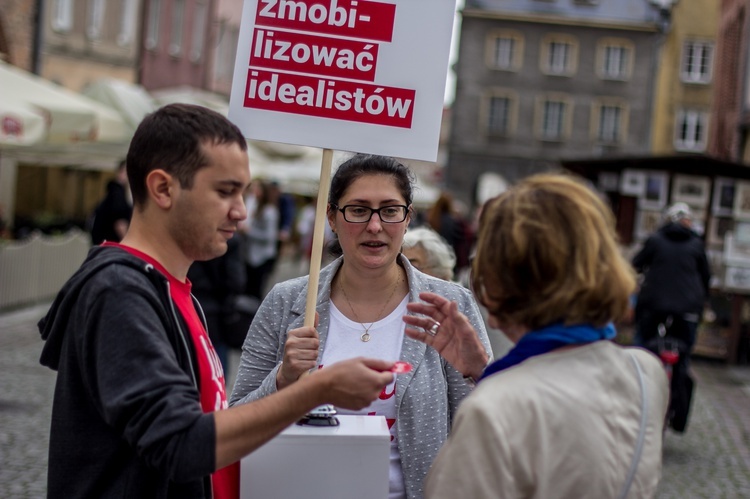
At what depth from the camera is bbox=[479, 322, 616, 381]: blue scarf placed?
2104 millimetres

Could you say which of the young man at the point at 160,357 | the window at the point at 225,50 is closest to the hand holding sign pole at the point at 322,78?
the young man at the point at 160,357

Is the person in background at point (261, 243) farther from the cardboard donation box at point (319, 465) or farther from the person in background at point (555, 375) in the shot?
the person in background at point (555, 375)

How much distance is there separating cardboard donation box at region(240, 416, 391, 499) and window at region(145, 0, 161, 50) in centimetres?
2799

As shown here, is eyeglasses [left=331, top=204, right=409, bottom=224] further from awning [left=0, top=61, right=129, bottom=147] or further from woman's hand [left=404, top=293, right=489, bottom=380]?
awning [left=0, top=61, right=129, bottom=147]

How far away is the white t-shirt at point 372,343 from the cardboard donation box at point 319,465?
53cm

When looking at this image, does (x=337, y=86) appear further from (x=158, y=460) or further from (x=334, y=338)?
(x=158, y=460)

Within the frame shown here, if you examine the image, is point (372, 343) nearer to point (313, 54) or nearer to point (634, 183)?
point (313, 54)

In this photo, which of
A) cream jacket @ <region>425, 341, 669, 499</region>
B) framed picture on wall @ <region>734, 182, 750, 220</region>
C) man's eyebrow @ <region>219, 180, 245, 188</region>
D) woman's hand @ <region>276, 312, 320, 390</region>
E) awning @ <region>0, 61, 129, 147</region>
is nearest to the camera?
cream jacket @ <region>425, 341, 669, 499</region>

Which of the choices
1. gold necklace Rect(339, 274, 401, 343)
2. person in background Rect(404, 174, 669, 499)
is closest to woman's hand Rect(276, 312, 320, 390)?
gold necklace Rect(339, 274, 401, 343)

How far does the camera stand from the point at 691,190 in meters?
15.2

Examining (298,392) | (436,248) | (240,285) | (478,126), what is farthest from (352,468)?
(478,126)

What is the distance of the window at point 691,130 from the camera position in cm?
4728

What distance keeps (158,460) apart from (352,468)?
61 cm

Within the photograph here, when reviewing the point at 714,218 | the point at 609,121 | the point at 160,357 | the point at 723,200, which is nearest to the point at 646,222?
the point at 714,218
